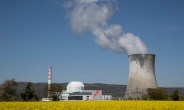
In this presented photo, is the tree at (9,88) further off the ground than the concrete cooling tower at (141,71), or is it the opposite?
the concrete cooling tower at (141,71)

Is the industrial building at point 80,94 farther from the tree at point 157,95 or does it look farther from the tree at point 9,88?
the tree at point 9,88

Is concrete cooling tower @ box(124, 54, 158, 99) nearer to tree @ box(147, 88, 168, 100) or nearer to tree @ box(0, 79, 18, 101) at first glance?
tree @ box(147, 88, 168, 100)

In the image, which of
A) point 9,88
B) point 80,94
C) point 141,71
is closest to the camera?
point 141,71

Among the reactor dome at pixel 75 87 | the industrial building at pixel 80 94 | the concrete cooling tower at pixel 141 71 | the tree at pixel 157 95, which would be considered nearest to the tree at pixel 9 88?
the concrete cooling tower at pixel 141 71

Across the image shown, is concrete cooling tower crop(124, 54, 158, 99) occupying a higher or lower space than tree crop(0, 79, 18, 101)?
higher

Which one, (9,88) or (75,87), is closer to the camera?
(9,88)

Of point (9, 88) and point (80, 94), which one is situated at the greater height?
point (9, 88)

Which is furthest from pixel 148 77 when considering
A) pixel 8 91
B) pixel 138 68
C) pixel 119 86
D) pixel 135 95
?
pixel 119 86

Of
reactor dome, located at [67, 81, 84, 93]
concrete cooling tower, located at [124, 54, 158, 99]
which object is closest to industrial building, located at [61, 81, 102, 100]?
reactor dome, located at [67, 81, 84, 93]

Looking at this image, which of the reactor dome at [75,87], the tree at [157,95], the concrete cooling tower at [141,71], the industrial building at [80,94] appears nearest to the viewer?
the concrete cooling tower at [141,71]

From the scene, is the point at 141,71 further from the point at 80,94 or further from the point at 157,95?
the point at 80,94

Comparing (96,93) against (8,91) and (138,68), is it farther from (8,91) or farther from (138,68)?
(138,68)

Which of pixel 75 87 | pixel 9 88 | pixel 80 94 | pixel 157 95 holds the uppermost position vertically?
pixel 75 87

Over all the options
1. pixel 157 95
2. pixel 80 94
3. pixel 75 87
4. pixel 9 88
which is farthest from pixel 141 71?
pixel 75 87
